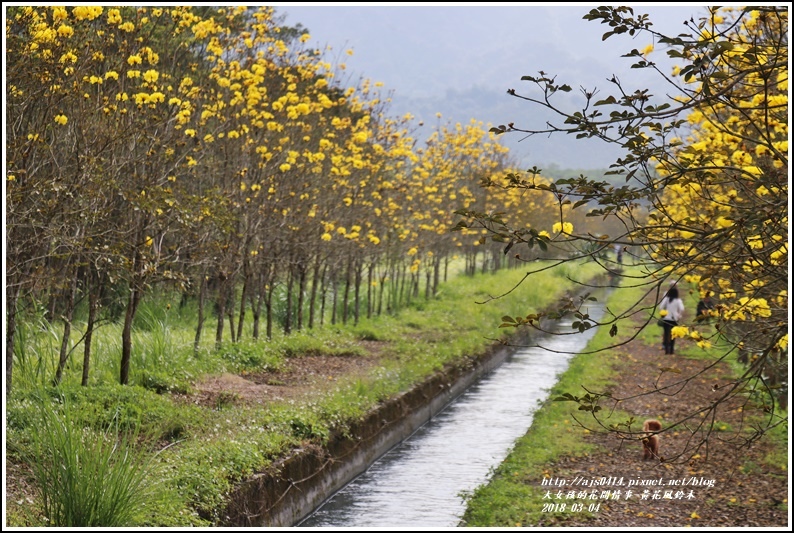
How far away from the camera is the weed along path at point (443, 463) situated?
371 inches

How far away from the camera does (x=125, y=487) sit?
630 cm

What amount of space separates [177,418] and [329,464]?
186 centimetres

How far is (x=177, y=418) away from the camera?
9180mm

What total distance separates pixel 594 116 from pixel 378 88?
43.0 ft

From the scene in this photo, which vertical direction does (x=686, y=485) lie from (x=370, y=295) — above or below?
below

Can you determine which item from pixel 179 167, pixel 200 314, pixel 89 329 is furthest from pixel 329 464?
pixel 179 167

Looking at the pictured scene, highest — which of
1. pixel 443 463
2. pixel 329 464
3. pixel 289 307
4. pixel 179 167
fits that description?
pixel 179 167

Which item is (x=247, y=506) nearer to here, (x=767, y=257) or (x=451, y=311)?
(x=767, y=257)

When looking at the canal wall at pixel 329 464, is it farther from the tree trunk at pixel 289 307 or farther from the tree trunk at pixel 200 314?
the tree trunk at pixel 289 307

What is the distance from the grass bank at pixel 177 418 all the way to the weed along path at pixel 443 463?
73cm

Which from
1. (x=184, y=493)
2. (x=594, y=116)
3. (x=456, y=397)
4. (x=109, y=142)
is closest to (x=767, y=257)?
(x=594, y=116)

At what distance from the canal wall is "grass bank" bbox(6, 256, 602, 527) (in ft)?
0.48

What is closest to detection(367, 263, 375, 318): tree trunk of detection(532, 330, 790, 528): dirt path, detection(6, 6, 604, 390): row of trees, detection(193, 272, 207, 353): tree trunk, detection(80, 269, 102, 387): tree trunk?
detection(6, 6, 604, 390): row of trees

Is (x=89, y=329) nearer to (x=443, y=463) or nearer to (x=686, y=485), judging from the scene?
(x=443, y=463)
